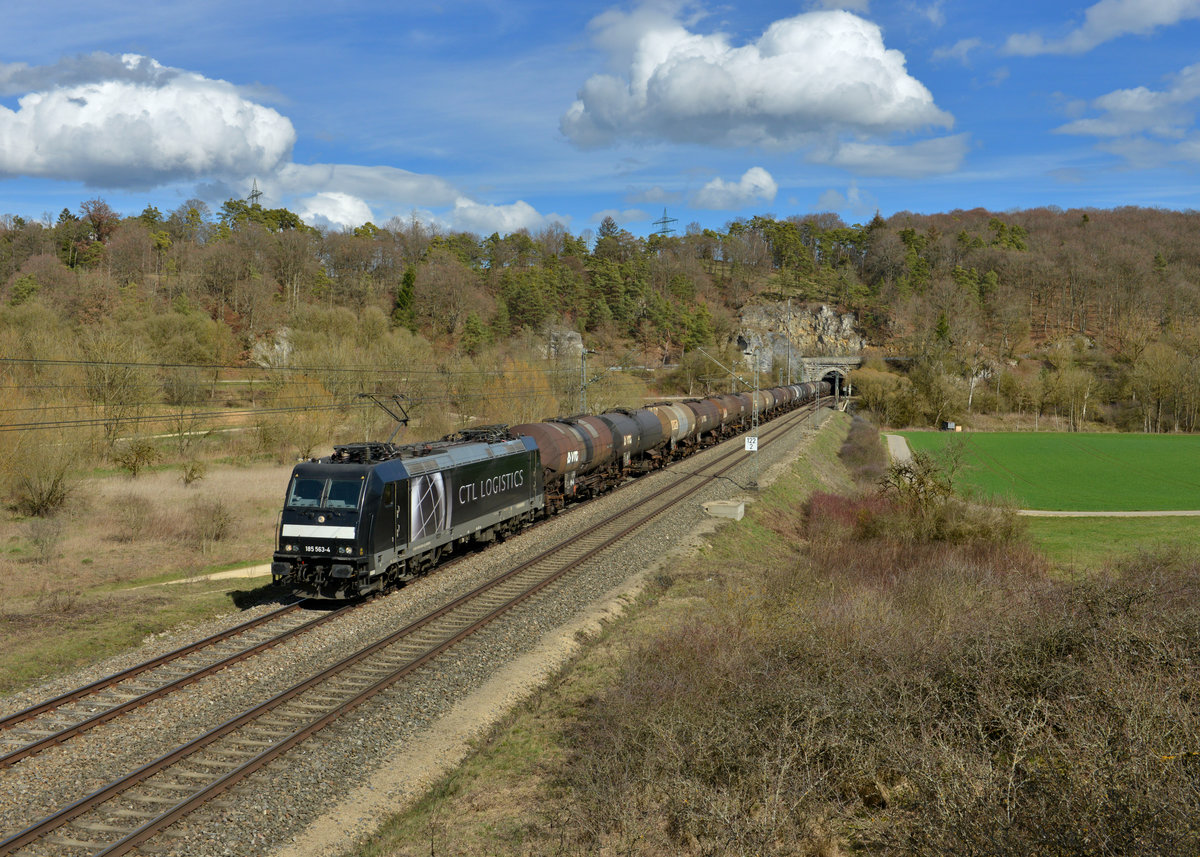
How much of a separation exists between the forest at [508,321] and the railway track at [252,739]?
65.8 feet

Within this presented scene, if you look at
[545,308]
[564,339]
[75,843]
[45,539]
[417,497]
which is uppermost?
[545,308]

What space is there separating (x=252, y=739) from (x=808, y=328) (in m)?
163

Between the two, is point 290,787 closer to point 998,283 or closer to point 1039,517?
point 1039,517

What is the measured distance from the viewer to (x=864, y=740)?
9.22 metres

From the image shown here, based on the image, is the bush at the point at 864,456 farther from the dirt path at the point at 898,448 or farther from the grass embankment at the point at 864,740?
the grass embankment at the point at 864,740

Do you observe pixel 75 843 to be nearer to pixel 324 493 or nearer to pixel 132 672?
pixel 132 672

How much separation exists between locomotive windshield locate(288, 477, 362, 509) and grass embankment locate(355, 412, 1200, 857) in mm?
6634

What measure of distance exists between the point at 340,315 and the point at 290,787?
65018 mm

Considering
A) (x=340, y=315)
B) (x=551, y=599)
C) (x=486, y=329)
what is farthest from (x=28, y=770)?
(x=486, y=329)

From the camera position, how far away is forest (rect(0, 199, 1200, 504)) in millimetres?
49156

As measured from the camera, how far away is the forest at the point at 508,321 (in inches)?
1935

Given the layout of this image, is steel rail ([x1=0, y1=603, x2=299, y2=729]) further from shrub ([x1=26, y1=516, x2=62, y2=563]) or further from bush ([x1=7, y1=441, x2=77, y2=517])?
bush ([x1=7, y1=441, x2=77, y2=517])

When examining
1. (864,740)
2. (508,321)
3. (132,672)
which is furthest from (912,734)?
(508,321)

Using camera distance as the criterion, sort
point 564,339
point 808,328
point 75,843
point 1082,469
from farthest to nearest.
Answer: point 808,328 < point 564,339 < point 1082,469 < point 75,843
